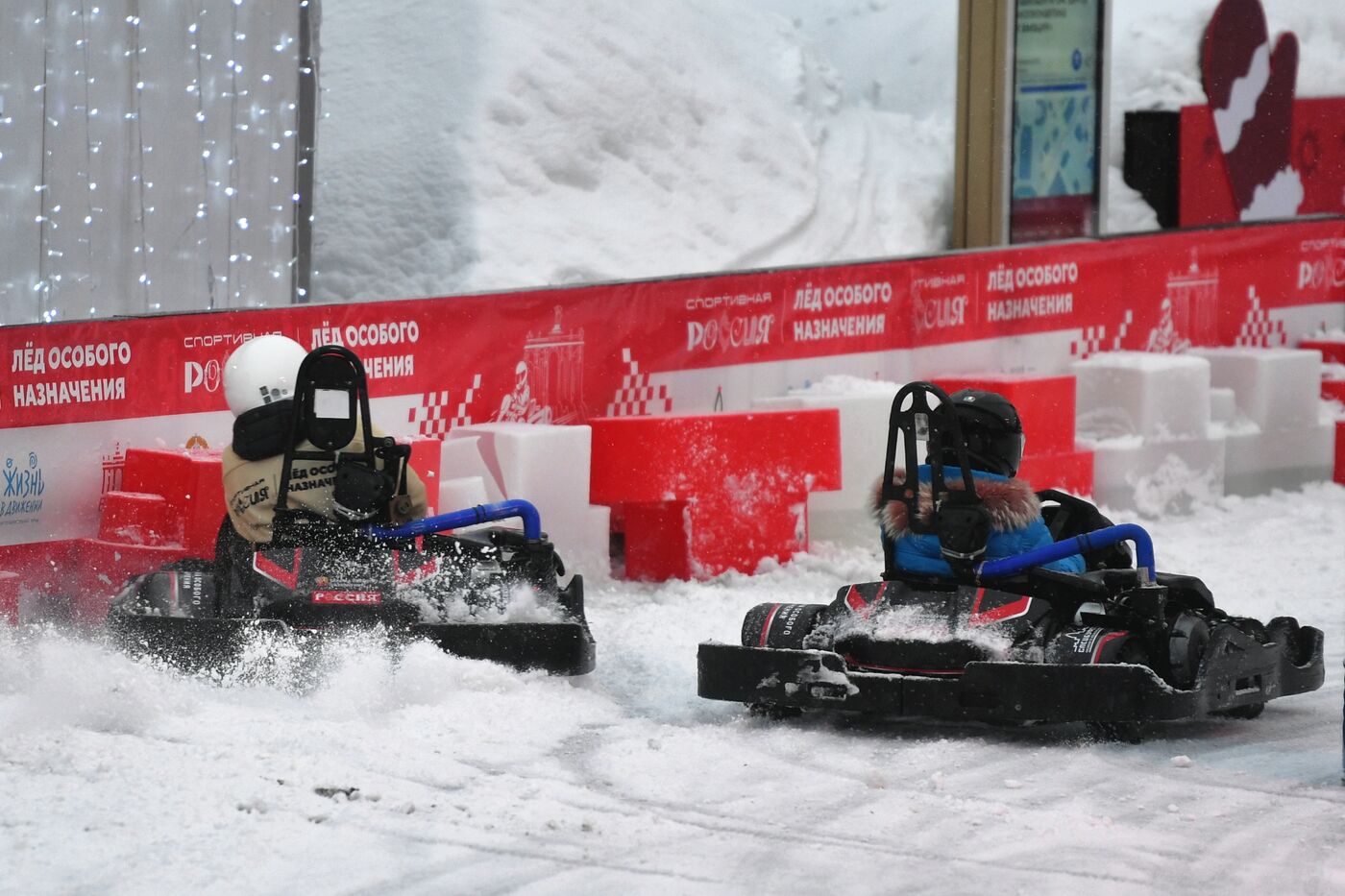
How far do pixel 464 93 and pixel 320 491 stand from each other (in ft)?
27.5

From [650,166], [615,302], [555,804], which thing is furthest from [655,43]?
[555,804]

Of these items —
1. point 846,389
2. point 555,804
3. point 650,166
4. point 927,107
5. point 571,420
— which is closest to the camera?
point 555,804

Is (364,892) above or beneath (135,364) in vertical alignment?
beneath

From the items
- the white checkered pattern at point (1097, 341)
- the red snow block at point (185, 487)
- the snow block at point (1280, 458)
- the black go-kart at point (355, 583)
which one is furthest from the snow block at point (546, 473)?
the snow block at point (1280, 458)

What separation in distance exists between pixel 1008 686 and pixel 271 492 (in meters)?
2.59

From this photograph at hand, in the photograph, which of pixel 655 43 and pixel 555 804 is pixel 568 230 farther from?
pixel 555 804

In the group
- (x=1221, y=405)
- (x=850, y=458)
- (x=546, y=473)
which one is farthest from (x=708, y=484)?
(x=1221, y=405)

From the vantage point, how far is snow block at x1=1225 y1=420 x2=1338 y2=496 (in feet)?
40.4

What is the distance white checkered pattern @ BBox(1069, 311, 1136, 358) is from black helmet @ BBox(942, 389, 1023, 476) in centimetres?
602

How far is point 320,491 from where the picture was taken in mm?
6770

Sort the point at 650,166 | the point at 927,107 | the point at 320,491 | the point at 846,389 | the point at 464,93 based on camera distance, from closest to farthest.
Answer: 1. the point at 320,491
2. the point at 846,389
3. the point at 464,93
4. the point at 650,166
5. the point at 927,107

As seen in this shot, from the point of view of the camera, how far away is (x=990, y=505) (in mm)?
6199

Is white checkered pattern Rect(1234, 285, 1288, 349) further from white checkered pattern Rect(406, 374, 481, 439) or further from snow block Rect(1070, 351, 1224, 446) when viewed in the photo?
white checkered pattern Rect(406, 374, 481, 439)

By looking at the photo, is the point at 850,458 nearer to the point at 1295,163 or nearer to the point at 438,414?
the point at 438,414
